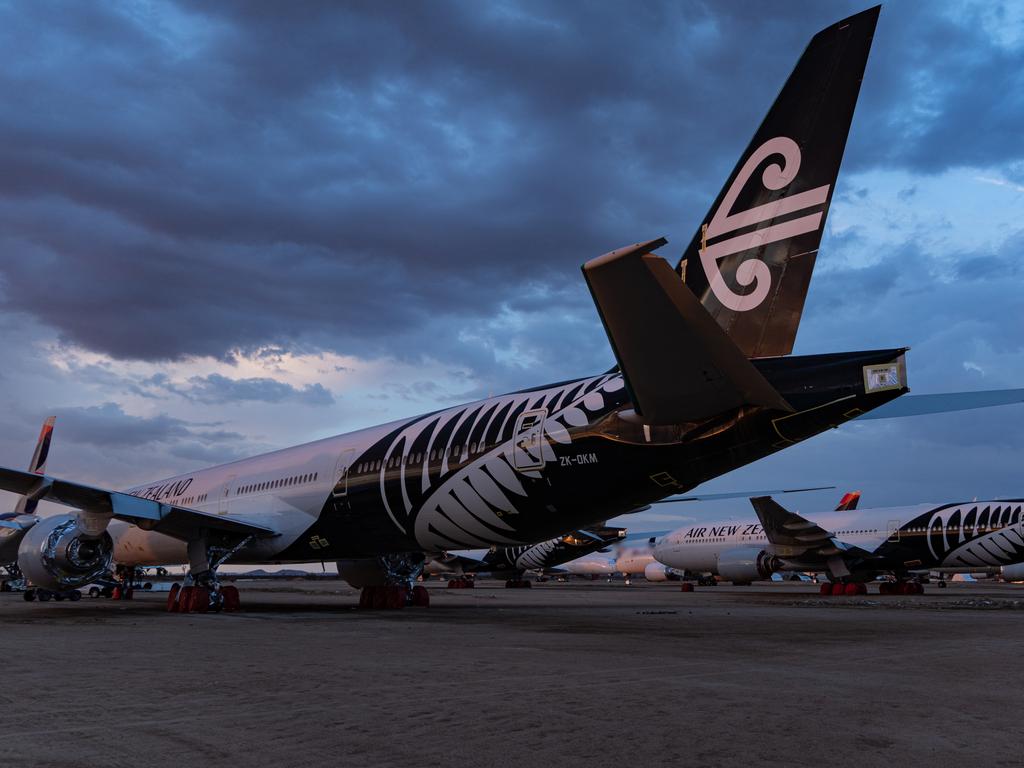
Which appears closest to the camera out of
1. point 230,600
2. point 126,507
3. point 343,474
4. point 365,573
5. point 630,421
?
point 630,421

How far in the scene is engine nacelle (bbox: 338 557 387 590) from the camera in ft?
64.7

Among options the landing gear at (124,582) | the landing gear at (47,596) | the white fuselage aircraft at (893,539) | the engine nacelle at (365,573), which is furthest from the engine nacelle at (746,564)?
the landing gear at (47,596)

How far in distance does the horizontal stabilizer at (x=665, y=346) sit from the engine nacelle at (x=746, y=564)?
1120 inches

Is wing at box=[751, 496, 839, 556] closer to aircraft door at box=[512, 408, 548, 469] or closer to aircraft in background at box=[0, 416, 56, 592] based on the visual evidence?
aircraft door at box=[512, 408, 548, 469]

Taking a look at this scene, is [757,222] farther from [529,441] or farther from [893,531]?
[893,531]

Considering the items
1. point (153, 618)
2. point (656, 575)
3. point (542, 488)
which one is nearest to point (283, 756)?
point (542, 488)

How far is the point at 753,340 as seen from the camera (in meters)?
10.8

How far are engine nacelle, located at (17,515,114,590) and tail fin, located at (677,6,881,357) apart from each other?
13.8 metres

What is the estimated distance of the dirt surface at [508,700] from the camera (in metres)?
3.99

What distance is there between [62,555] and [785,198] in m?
15.7

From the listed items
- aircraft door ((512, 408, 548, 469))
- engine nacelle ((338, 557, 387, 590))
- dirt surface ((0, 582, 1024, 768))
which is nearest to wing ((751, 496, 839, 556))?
engine nacelle ((338, 557, 387, 590))

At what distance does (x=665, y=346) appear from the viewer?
8.59m

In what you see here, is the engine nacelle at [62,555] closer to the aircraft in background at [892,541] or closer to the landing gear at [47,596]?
the landing gear at [47,596]

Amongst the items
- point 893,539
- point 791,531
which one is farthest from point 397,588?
point 893,539
